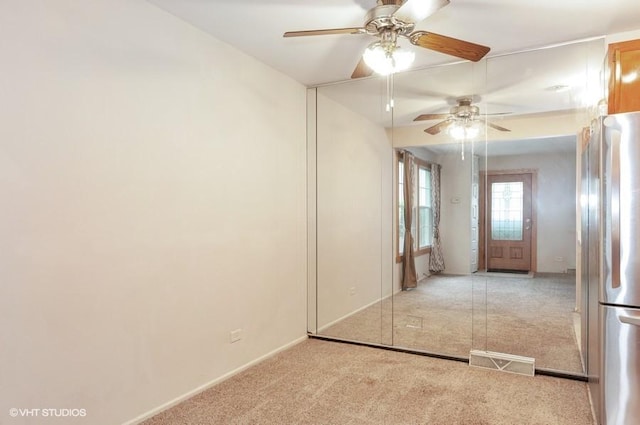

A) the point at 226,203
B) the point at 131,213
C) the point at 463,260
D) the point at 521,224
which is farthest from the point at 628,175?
the point at 131,213

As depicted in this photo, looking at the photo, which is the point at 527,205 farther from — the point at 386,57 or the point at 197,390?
the point at 197,390

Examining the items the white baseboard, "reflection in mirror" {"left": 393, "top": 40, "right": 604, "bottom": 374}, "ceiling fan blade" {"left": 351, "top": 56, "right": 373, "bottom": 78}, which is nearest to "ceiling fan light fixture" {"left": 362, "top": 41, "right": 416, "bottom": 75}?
"ceiling fan blade" {"left": 351, "top": 56, "right": 373, "bottom": 78}

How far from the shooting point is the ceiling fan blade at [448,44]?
7.82 ft

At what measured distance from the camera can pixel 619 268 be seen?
2139mm

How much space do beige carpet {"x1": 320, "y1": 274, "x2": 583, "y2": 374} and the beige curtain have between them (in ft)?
0.37

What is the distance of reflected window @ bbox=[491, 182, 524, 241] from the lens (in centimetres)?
355

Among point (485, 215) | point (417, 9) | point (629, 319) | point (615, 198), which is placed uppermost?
point (417, 9)

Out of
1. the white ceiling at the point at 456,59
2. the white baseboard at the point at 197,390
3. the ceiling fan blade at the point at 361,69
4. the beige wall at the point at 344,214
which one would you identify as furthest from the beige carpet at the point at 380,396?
the ceiling fan blade at the point at 361,69

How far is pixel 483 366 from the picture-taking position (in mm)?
3342

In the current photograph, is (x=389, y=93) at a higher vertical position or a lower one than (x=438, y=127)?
higher

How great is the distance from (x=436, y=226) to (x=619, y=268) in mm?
1793

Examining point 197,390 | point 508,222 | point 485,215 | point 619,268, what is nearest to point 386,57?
point 619,268

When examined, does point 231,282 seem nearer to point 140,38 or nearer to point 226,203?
point 226,203

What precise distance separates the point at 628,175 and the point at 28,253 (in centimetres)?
304
